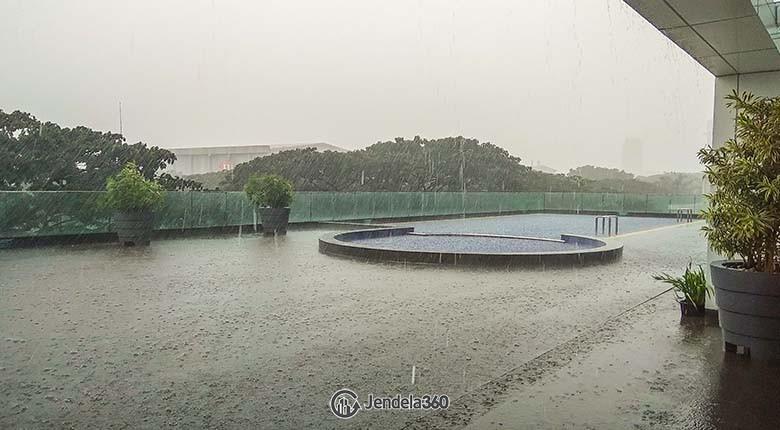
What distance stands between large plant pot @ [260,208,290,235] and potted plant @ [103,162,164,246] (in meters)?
3.18

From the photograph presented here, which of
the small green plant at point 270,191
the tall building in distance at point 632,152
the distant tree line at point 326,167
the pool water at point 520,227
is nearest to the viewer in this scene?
the small green plant at point 270,191

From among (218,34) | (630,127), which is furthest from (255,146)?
(630,127)

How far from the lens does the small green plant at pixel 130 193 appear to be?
10.8 meters

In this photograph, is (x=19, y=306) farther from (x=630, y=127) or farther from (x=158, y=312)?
(x=630, y=127)

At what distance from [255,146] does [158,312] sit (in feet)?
83.5

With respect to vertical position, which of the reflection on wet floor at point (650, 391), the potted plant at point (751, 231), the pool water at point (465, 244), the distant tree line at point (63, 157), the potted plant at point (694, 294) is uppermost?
the distant tree line at point (63, 157)

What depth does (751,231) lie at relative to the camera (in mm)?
3240

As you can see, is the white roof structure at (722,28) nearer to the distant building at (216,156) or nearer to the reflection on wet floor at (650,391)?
the reflection on wet floor at (650,391)

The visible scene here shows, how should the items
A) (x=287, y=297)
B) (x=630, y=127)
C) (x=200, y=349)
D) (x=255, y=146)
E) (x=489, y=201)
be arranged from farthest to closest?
(x=255, y=146) → (x=489, y=201) → (x=630, y=127) → (x=287, y=297) → (x=200, y=349)

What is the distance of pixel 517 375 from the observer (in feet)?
10.3

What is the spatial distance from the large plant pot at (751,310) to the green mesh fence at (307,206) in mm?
913

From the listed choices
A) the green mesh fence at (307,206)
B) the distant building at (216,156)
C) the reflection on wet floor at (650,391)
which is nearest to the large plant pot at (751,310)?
the reflection on wet floor at (650,391)

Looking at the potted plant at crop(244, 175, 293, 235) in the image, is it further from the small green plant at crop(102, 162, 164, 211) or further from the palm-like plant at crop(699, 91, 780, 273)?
the palm-like plant at crop(699, 91, 780, 273)

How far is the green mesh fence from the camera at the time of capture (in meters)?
10.8
